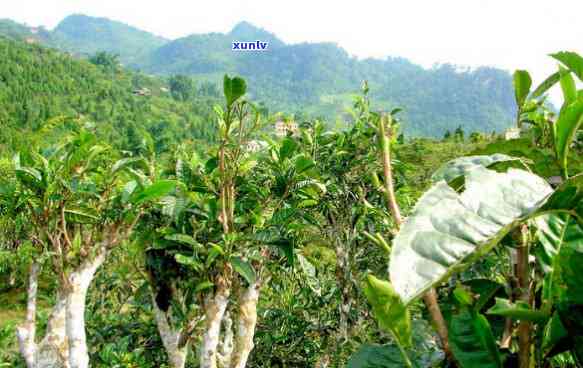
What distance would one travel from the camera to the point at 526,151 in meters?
0.86

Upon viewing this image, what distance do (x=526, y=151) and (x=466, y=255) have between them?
522 mm

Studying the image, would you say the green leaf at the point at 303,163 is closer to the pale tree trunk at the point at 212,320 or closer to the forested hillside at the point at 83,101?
the pale tree trunk at the point at 212,320

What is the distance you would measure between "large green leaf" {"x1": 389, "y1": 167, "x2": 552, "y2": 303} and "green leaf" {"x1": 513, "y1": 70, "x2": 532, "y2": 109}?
1.43ft

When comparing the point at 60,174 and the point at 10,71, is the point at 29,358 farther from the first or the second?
the point at 10,71

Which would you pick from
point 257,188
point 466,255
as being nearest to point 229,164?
point 257,188

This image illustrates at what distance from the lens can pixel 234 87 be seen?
6.64ft

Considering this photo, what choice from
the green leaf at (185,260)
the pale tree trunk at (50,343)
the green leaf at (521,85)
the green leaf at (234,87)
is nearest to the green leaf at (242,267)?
the green leaf at (185,260)

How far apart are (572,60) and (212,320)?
240 cm

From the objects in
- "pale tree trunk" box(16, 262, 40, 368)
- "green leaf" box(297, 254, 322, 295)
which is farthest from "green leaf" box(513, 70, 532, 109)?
"pale tree trunk" box(16, 262, 40, 368)

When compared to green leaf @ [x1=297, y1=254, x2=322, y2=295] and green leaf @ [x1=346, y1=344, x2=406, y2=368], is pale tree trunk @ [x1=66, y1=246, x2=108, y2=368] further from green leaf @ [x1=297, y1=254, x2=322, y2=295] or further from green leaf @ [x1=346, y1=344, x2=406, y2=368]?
green leaf @ [x1=346, y1=344, x2=406, y2=368]

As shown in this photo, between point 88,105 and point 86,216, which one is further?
point 88,105

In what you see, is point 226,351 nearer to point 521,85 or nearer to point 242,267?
point 242,267

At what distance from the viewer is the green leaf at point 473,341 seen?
647mm

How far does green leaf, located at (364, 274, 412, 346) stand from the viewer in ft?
1.67
